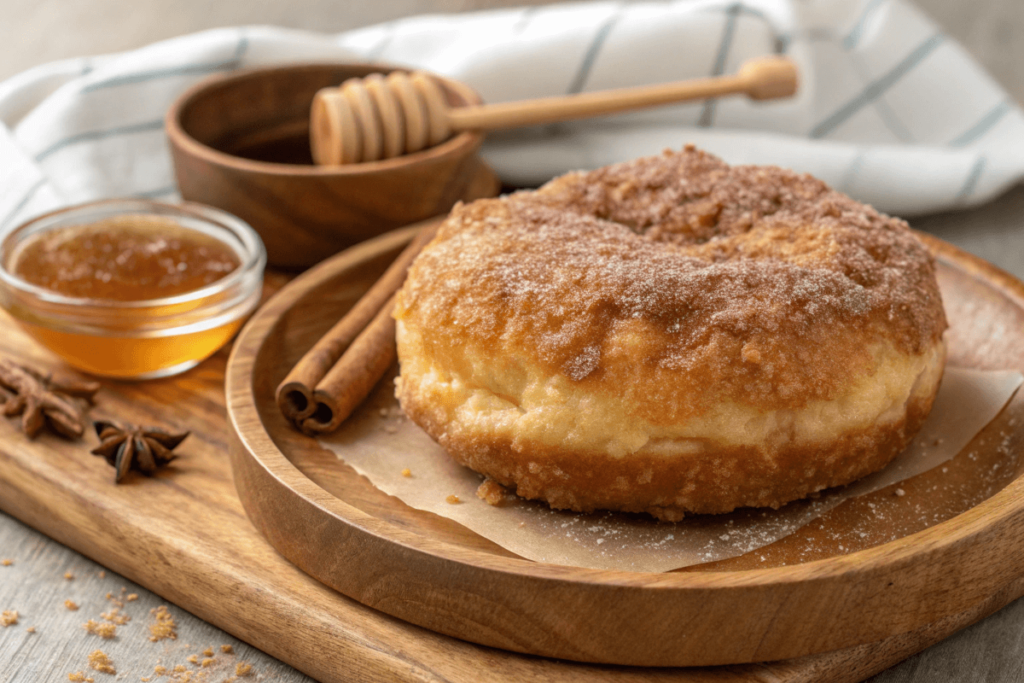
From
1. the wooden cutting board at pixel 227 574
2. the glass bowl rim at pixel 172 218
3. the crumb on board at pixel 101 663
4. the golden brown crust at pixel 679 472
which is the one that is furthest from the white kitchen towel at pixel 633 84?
the golden brown crust at pixel 679 472

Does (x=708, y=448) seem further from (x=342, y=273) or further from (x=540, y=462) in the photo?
(x=342, y=273)

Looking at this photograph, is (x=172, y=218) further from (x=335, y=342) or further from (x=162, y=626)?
(x=162, y=626)

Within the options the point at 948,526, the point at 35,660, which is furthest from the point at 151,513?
the point at 948,526

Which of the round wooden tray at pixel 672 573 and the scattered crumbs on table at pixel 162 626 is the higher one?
the round wooden tray at pixel 672 573

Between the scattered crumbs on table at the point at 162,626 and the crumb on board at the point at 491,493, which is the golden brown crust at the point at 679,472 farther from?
the scattered crumbs on table at the point at 162,626

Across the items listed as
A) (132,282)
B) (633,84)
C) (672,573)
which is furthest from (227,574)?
(633,84)

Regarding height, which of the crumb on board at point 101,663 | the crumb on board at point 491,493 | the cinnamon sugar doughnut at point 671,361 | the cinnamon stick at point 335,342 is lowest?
the crumb on board at point 101,663
